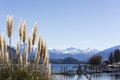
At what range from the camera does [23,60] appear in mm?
9977

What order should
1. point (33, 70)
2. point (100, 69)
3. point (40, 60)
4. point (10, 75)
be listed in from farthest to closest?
point (100, 69) < point (40, 60) < point (33, 70) < point (10, 75)

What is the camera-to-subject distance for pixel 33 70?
9883mm

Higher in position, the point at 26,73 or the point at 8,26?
the point at 8,26

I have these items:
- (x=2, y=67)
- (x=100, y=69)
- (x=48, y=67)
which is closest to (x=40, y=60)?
(x=48, y=67)

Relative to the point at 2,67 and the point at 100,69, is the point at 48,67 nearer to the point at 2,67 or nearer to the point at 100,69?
the point at 2,67

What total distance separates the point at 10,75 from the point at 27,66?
0.67 meters

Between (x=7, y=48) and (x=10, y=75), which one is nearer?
(x=10, y=75)

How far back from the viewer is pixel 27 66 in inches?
385

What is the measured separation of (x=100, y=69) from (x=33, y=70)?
8512 cm

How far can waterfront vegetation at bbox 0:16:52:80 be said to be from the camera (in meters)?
9.41

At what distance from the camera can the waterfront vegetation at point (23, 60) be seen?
9406 mm

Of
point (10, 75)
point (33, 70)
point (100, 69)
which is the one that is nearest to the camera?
point (10, 75)

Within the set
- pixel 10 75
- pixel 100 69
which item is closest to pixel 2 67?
pixel 10 75

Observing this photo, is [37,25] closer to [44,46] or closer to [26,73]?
[44,46]
